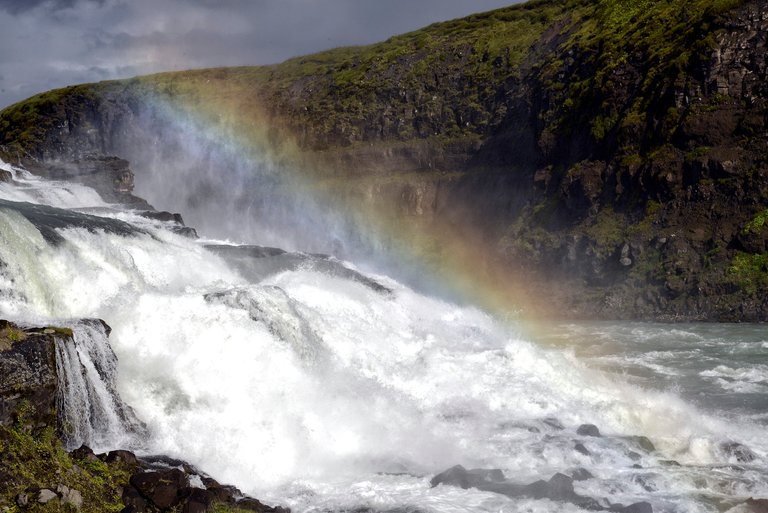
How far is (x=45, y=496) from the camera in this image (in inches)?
398

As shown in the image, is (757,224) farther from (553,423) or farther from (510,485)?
(510,485)

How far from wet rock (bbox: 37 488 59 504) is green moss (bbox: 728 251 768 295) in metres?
39.0

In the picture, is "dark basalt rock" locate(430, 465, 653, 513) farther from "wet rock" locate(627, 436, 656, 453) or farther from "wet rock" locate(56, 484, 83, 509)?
"wet rock" locate(56, 484, 83, 509)

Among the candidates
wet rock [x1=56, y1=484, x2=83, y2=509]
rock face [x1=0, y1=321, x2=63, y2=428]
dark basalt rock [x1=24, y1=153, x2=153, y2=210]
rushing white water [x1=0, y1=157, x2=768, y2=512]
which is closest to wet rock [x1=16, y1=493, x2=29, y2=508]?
wet rock [x1=56, y1=484, x2=83, y2=509]

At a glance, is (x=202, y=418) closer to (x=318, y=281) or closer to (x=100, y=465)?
(x=100, y=465)

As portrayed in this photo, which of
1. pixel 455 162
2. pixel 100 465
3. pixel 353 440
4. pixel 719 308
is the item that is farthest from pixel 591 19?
pixel 100 465

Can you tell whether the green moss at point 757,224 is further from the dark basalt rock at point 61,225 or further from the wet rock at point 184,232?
the dark basalt rock at point 61,225

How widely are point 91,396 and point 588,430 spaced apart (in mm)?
12764

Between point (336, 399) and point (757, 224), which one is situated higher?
point (757, 224)

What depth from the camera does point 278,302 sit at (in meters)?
22.7

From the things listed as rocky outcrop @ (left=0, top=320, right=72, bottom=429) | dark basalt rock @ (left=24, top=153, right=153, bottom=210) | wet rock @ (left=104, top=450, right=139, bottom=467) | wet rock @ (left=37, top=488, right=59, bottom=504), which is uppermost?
dark basalt rock @ (left=24, top=153, right=153, bottom=210)

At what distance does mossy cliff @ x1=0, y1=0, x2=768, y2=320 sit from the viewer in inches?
1725

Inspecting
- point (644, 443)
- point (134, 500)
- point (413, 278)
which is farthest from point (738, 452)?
point (413, 278)

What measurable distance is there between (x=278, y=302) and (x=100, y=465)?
1097 cm
